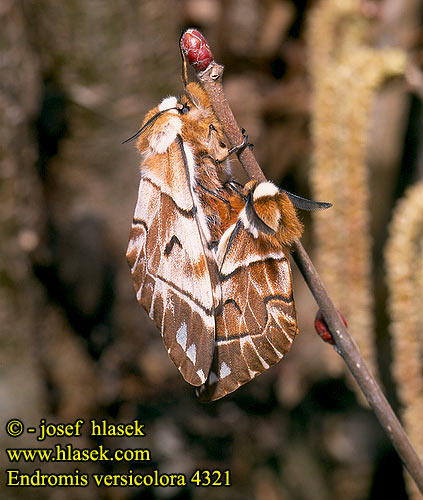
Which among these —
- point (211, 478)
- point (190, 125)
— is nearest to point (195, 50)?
point (190, 125)

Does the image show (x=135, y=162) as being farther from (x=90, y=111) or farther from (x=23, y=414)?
(x=23, y=414)

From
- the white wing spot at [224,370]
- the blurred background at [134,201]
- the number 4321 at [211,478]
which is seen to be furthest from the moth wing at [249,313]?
the number 4321 at [211,478]

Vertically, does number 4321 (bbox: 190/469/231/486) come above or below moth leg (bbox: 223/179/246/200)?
below

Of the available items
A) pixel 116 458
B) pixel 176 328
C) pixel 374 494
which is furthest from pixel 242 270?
pixel 374 494

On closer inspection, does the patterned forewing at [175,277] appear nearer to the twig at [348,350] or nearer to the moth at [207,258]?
the moth at [207,258]

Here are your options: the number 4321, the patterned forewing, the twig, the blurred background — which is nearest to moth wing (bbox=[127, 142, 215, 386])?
the patterned forewing

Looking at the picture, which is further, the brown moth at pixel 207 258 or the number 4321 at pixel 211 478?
the number 4321 at pixel 211 478

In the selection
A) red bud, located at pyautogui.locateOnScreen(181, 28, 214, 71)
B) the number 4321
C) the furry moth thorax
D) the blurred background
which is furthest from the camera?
the number 4321

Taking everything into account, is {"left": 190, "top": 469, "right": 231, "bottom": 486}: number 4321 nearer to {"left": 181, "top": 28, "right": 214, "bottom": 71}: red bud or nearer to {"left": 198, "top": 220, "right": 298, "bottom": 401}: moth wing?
{"left": 198, "top": 220, "right": 298, "bottom": 401}: moth wing
